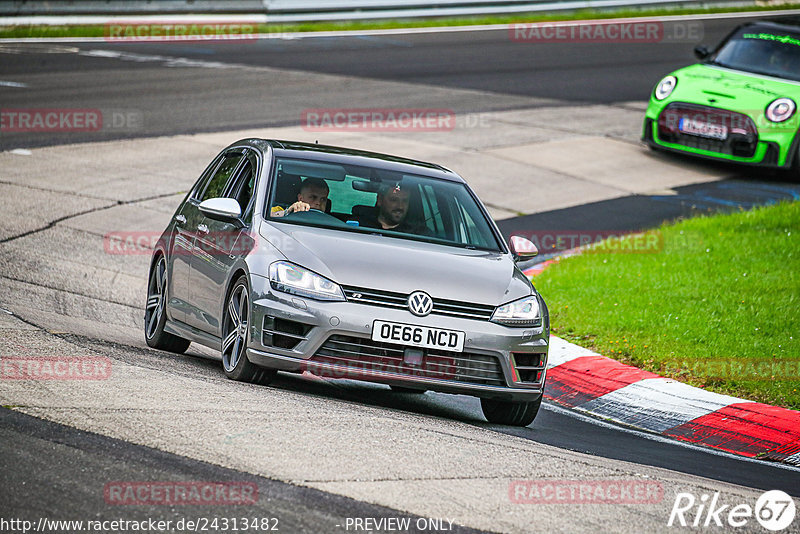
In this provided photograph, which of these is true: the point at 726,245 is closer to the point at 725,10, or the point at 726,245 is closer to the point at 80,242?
the point at 80,242

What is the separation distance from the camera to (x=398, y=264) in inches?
A: 279

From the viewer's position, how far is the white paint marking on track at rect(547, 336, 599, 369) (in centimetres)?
915

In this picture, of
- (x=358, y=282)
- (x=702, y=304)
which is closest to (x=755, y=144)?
(x=702, y=304)

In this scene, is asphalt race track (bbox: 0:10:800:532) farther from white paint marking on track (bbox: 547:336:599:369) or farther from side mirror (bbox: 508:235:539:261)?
side mirror (bbox: 508:235:539:261)

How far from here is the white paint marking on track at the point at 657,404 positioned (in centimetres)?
805

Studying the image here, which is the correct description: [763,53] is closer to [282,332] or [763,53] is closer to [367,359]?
[367,359]

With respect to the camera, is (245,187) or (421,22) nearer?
(245,187)

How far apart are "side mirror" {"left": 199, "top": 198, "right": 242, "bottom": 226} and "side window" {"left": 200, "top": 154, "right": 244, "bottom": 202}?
957 mm

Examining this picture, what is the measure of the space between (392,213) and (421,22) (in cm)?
2446

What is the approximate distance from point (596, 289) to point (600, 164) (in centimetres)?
705

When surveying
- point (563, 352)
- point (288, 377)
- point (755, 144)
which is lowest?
point (563, 352)

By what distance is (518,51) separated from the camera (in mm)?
28062

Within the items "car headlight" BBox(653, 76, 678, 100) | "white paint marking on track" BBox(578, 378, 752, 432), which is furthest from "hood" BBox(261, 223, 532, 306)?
"car headlight" BBox(653, 76, 678, 100)

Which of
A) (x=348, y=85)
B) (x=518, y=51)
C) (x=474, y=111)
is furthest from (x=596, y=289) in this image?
(x=518, y=51)
